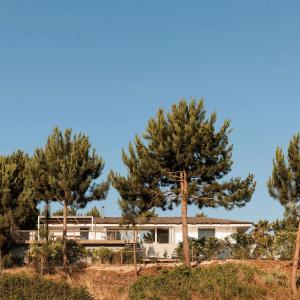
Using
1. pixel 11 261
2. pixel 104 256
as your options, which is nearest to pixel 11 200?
pixel 11 261

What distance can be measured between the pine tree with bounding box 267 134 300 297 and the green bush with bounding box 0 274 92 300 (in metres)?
17.3

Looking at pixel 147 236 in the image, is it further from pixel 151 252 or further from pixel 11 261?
pixel 11 261

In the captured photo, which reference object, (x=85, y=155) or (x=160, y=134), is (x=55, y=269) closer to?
(x=85, y=155)

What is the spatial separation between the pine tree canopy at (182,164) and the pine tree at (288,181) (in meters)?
1.67

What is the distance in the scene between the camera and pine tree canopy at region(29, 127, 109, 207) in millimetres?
37719

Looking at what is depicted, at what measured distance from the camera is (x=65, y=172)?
123ft

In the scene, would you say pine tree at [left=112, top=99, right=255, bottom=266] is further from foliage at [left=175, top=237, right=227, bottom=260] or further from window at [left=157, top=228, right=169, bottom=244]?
window at [left=157, top=228, right=169, bottom=244]

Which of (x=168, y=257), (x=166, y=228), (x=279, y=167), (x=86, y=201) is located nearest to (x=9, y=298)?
(x=86, y=201)

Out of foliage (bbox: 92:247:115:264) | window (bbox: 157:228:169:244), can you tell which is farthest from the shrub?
window (bbox: 157:228:169:244)

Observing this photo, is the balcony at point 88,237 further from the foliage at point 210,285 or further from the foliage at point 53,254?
the foliage at point 210,285

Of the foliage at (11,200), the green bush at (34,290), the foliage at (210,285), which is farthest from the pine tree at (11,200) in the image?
the green bush at (34,290)

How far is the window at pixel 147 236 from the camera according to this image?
49.6 metres

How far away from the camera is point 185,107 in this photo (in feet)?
120

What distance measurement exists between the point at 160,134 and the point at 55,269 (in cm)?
1151
